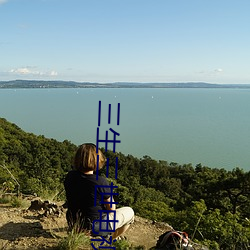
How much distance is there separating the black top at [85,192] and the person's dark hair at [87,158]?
72 mm

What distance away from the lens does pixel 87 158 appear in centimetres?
256

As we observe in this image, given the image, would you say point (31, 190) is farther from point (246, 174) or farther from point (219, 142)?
point (219, 142)

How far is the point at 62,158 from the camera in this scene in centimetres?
3228

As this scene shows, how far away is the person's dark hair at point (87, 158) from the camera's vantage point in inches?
100

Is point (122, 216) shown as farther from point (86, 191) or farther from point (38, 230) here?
point (38, 230)

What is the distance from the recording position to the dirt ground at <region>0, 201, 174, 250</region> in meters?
2.91

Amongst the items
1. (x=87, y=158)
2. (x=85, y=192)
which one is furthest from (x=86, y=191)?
(x=87, y=158)

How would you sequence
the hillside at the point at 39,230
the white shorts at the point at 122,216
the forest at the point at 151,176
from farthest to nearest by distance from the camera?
1. the forest at the point at 151,176
2. the hillside at the point at 39,230
3. the white shorts at the point at 122,216

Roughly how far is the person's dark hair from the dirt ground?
31.3 inches

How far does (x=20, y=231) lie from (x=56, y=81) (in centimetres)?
16781

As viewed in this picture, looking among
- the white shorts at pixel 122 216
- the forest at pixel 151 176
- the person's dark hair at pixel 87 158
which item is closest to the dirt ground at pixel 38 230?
the white shorts at pixel 122 216

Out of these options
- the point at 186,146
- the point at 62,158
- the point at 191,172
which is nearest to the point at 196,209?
the point at 191,172

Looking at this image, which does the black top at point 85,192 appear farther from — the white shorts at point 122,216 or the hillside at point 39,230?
the hillside at point 39,230

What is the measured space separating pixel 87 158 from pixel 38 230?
124cm
